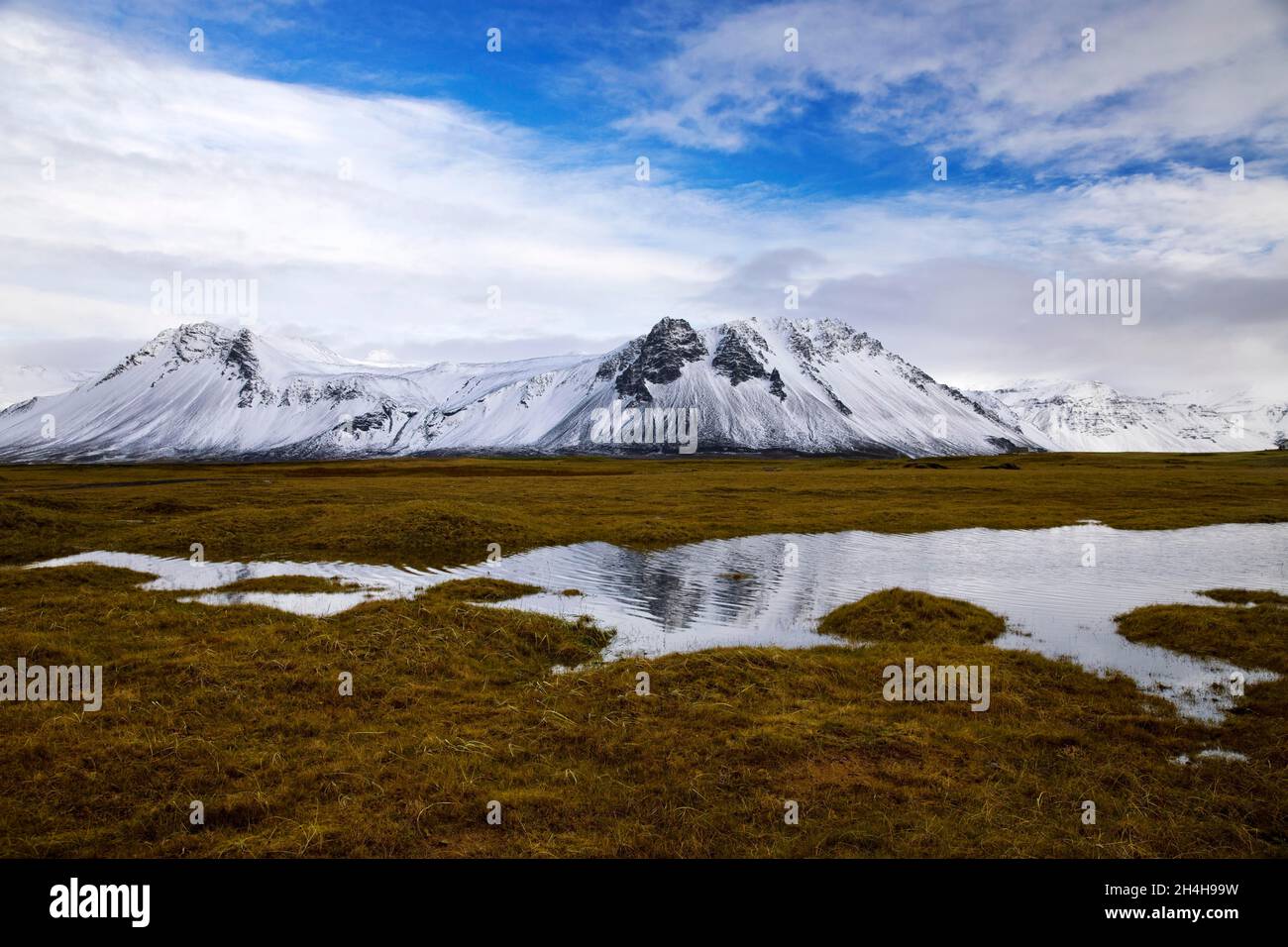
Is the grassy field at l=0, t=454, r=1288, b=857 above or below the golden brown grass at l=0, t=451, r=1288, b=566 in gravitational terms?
below

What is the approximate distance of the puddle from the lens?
2492 centimetres

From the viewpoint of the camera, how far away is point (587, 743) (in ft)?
50.8

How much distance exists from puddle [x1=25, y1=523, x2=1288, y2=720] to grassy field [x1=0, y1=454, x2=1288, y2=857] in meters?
1.84

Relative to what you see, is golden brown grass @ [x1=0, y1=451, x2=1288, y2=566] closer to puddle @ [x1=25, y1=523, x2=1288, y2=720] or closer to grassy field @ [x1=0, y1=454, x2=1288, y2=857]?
puddle @ [x1=25, y1=523, x2=1288, y2=720]

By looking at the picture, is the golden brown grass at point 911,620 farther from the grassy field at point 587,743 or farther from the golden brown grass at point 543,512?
the golden brown grass at point 543,512

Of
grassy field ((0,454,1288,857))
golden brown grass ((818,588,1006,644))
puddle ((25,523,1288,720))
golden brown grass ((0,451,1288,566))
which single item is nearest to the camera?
grassy field ((0,454,1288,857))

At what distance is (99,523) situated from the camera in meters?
54.9

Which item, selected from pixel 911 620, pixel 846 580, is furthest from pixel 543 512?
pixel 911 620

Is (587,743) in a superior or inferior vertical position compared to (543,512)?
inferior

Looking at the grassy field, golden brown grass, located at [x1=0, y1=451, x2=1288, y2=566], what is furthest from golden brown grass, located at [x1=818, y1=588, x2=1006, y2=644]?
golden brown grass, located at [x1=0, y1=451, x2=1288, y2=566]

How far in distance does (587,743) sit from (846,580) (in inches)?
943

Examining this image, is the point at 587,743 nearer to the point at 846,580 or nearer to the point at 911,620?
the point at 911,620
